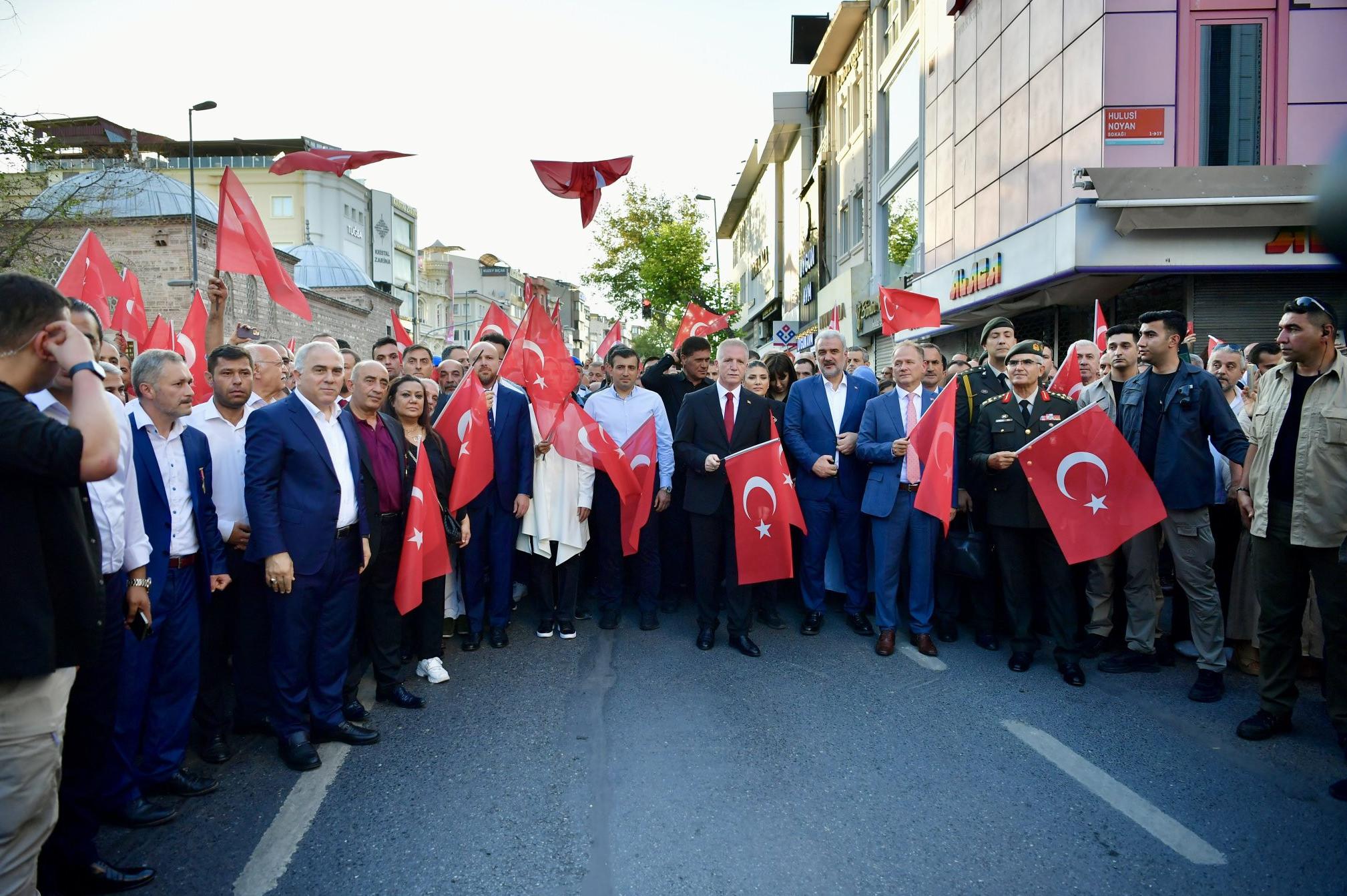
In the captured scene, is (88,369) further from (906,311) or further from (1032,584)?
(906,311)

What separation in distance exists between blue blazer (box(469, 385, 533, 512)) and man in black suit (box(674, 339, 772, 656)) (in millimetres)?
1147

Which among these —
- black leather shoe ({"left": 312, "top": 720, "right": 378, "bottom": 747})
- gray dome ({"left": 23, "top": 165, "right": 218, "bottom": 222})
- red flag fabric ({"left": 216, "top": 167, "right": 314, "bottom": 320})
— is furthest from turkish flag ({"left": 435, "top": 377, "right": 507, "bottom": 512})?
gray dome ({"left": 23, "top": 165, "right": 218, "bottom": 222})

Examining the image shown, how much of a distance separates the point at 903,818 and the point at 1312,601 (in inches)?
151

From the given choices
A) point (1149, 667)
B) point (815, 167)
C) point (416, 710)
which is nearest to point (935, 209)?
point (815, 167)

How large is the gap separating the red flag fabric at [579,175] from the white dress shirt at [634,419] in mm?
2407

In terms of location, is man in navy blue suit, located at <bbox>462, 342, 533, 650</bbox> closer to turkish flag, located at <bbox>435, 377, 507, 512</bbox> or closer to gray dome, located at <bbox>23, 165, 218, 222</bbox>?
turkish flag, located at <bbox>435, 377, 507, 512</bbox>

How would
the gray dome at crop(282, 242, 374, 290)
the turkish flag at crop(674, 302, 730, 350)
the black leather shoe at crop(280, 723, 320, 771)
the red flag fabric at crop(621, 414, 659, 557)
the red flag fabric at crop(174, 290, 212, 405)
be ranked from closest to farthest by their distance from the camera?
the black leather shoe at crop(280, 723, 320, 771), the red flag fabric at crop(621, 414, 659, 557), the red flag fabric at crop(174, 290, 212, 405), the turkish flag at crop(674, 302, 730, 350), the gray dome at crop(282, 242, 374, 290)

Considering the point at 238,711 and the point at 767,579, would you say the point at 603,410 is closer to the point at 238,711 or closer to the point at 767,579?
the point at 767,579

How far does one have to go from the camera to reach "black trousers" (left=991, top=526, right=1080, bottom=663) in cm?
577

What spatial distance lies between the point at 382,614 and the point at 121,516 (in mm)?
2015

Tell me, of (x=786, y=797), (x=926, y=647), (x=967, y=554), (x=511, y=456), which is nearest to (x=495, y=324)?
(x=511, y=456)

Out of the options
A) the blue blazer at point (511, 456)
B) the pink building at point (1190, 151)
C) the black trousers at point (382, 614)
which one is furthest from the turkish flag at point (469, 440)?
the pink building at point (1190, 151)

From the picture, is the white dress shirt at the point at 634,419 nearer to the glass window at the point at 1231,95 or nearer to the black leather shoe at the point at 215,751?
the black leather shoe at the point at 215,751

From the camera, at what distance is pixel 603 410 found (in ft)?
24.1
